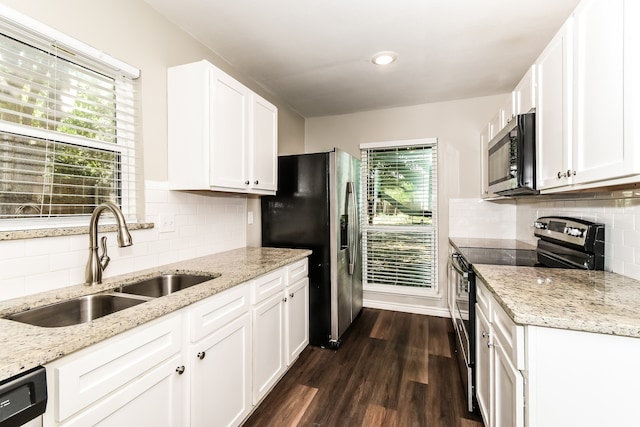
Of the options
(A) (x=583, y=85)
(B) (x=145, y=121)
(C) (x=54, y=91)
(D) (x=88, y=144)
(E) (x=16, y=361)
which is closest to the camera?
(E) (x=16, y=361)

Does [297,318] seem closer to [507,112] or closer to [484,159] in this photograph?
[507,112]

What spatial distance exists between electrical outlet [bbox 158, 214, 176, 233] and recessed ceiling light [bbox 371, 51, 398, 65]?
6.47ft

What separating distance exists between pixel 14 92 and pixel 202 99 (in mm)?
835

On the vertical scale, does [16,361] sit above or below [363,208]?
below

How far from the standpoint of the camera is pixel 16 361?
2.46 ft

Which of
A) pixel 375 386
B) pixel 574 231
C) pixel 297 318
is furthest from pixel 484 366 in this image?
pixel 297 318

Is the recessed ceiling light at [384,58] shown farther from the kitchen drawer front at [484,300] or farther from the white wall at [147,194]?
the kitchen drawer front at [484,300]

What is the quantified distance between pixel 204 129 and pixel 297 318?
1564mm

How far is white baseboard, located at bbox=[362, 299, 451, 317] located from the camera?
3549mm

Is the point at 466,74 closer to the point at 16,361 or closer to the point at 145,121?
the point at 145,121

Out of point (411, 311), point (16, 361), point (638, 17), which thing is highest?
point (638, 17)

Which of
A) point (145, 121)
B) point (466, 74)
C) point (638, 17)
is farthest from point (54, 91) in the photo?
point (466, 74)

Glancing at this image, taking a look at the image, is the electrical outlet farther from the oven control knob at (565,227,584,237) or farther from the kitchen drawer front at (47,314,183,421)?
the oven control knob at (565,227,584,237)

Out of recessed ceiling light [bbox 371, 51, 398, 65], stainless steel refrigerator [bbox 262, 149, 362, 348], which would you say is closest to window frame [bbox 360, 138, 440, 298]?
stainless steel refrigerator [bbox 262, 149, 362, 348]
